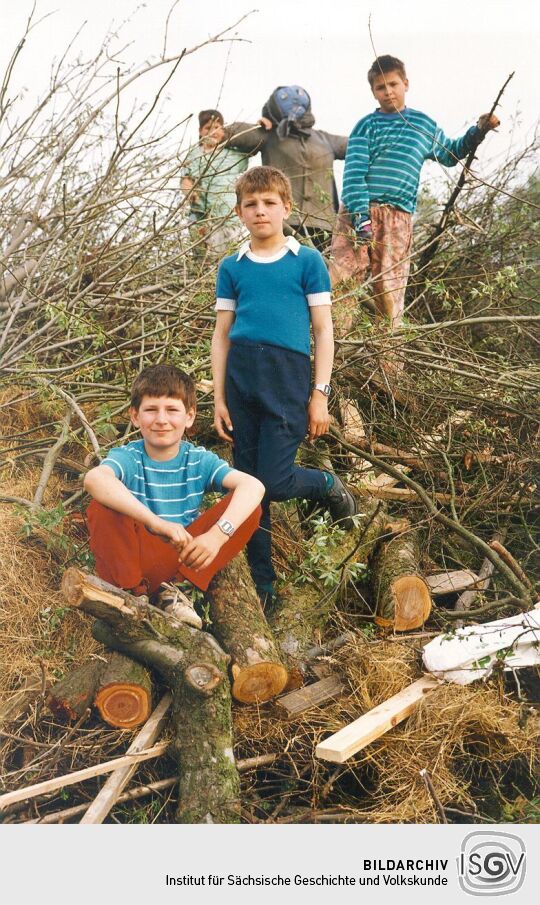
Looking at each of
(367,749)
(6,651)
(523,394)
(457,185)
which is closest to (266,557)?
(367,749)

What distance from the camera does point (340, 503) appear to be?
3.69 m

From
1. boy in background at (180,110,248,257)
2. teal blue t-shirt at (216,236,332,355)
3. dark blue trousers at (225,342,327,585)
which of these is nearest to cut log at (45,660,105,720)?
dark blue trousers at (225,342,327,585)

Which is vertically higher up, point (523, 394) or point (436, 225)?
point (436, 225)

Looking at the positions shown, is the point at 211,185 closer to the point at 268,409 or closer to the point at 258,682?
the point at 268,409

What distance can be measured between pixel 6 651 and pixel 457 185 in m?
3.12

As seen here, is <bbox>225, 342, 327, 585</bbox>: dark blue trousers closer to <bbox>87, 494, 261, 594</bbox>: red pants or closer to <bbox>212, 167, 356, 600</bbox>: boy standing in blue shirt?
<bbox>212, 167, 356, 600</bbox>: boy standing in blue shirt

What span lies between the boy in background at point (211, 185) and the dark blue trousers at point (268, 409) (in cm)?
95

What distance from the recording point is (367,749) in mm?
3016

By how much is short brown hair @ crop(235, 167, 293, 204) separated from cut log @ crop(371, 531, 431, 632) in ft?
5.32

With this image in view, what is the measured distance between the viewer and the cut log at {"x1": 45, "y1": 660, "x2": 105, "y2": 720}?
3062 mm

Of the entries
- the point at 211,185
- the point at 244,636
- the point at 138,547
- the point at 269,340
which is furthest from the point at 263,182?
the point at 244,636

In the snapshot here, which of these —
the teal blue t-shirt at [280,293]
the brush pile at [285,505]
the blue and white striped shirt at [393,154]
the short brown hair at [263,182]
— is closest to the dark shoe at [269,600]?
the brush pile at [285,505]
